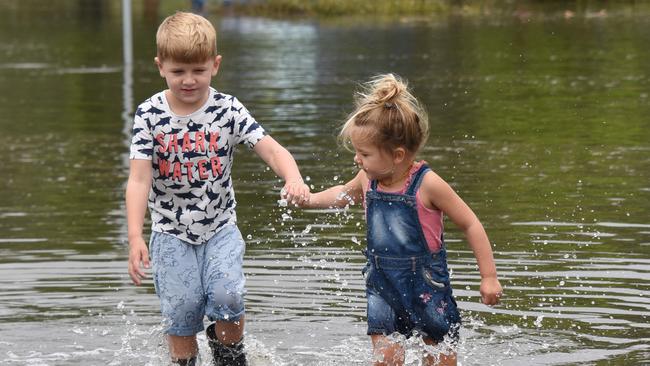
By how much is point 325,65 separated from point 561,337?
19.7 meters

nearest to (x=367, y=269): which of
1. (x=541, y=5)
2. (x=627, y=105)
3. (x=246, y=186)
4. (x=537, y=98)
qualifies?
(x=246, y=186)

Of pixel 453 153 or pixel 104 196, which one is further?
pixel 453 153

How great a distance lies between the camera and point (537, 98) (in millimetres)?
19234

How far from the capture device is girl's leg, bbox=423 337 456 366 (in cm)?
610

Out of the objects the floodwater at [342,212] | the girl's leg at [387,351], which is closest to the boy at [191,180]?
the floodwater at [342,212]

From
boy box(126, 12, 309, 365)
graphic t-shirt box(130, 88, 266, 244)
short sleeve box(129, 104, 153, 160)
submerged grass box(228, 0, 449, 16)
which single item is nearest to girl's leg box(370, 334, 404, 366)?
boy box(126, 12, 309, 365)

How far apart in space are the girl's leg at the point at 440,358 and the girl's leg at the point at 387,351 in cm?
13

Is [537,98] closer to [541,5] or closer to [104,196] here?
[104,196]

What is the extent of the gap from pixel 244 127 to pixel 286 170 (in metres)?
0.28

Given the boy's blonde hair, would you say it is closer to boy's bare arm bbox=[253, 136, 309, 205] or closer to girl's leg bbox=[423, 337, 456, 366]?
boy's bare arm bbox=[253, 136, 309, 205]

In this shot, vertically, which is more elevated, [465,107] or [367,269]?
[367,269]

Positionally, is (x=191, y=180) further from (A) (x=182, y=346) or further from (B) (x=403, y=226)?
(B) (x=403, y=226)

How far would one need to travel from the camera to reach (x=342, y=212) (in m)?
10.9

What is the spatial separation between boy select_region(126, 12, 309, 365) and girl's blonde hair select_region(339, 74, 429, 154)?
0.41m
